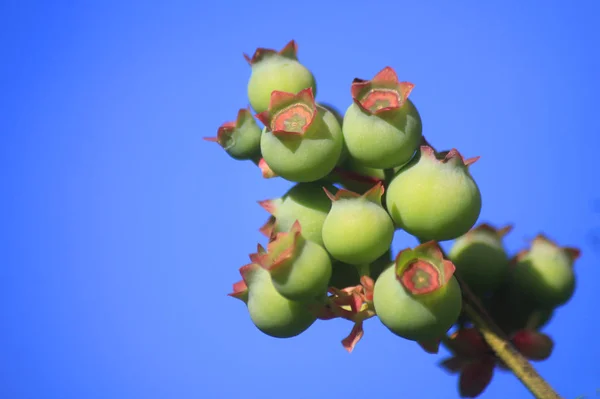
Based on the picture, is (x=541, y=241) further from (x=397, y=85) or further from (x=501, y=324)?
(x=397, y=85)

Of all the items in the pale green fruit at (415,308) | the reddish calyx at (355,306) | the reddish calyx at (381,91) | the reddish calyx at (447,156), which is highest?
the reddish calyx at (381,91)

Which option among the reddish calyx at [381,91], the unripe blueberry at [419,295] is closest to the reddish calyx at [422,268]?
the unripe blueberry at [419,295]

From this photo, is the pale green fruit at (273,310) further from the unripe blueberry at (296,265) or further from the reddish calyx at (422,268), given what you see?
the reddish calyx at (422,268)

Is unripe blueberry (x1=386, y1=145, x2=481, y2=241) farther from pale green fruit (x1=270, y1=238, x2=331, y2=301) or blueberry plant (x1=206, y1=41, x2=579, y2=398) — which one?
pale green fruit (x1=270, y1=238, x2=331, y2=301)

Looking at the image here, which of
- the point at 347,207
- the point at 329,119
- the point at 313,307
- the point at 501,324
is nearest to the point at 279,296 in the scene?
the point at 313,307

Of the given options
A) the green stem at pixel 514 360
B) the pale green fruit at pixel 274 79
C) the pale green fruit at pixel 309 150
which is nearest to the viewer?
the green stem at pixel 514 360

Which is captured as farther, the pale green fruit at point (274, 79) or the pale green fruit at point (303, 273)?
the pale green fruit at point (274, 79)

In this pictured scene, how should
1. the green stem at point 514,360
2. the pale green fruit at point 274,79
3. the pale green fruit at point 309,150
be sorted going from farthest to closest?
the pale green fruit at point 274,79 < the pale green fruit at point 309,150 < the green stem at point 514,360

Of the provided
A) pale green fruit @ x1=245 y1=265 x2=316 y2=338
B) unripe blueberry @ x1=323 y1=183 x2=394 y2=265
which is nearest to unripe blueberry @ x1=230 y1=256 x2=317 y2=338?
pale green fruit @ x1=245 y1=265 x2=316 y2=338

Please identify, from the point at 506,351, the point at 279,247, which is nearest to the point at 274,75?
the point at 279,247
